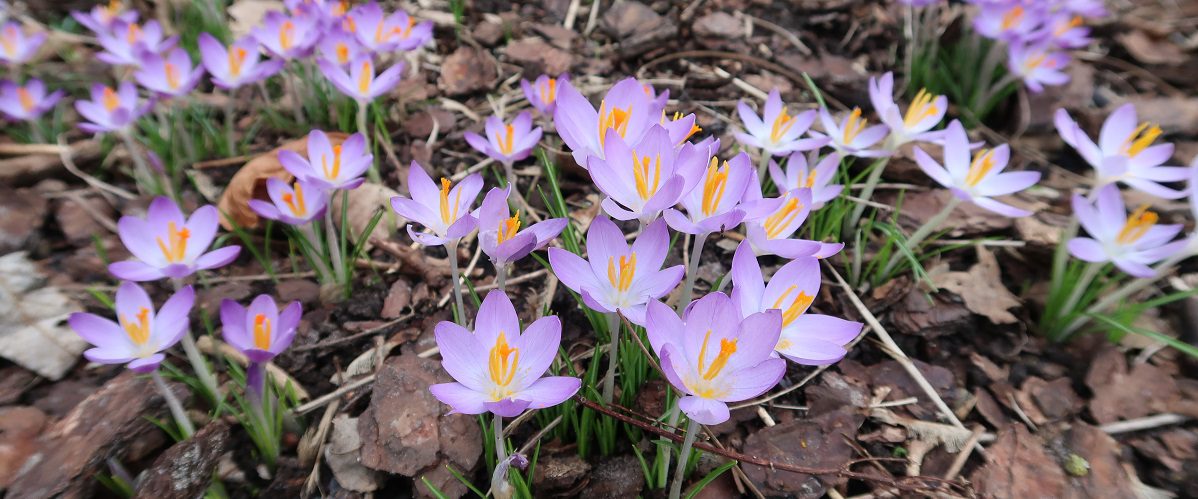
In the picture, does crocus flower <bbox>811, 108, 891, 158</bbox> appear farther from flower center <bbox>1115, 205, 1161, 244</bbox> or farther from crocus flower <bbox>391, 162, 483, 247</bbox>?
crocus flower <bbox>391, 162, 483, 247</bbox>

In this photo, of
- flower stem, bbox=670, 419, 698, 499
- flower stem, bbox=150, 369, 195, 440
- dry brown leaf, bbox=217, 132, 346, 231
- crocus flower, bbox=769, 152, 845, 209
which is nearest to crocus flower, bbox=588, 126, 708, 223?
flower stem, bbox=670, 419, 698, 499

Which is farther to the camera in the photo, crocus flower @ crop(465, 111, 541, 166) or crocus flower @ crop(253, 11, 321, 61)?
crocus flower @ crop(253, 11, 321, 61)

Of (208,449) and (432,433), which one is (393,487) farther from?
(208,449)

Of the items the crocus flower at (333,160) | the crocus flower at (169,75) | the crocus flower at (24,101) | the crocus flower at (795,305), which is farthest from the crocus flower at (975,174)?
the crocus flower at (24,101)

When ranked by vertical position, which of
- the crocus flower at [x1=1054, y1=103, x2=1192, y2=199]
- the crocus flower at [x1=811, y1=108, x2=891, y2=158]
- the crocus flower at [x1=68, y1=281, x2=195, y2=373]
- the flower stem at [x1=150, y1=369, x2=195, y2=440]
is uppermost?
the crocus flower at [x1=811, y1=108, x2=891, y2=158]

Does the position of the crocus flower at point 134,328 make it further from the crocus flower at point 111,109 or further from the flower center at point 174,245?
the crocus flower at point 111,109

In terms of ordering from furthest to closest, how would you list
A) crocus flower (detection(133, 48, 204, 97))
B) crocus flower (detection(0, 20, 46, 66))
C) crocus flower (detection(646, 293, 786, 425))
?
crocus flower (detection(0, 20, 46, 66)), crocus flower (detection(133, 48, 204, 97)), crocus flower (detection(646, 293, 786, 425))

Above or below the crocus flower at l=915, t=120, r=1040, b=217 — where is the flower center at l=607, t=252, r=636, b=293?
above

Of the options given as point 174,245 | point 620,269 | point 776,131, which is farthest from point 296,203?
point 776,131

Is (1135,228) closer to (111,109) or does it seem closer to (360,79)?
(360,79)
